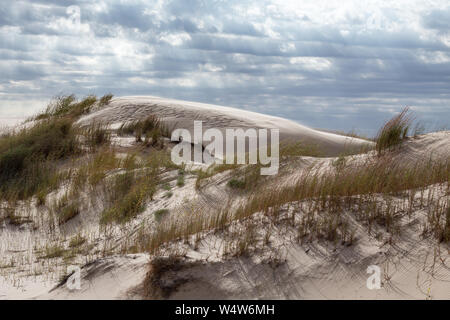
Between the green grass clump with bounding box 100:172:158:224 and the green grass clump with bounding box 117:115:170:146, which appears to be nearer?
the green grass clump with bounding box 100:172:158:224

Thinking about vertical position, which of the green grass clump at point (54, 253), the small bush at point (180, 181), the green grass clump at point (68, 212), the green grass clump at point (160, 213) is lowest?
the green grass clump at point (54, 253)

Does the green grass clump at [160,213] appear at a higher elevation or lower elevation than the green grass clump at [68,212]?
higher

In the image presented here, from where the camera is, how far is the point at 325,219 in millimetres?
5309

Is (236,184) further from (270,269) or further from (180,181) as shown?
(270,269)

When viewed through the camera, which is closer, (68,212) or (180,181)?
(68,212)

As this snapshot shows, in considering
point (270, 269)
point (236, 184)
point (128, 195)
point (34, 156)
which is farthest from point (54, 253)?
point (34, 156)

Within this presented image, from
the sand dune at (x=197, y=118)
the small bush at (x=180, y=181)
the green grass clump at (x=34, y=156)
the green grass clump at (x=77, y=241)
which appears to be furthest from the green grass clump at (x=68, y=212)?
the sand dune at (x=197, y=118)

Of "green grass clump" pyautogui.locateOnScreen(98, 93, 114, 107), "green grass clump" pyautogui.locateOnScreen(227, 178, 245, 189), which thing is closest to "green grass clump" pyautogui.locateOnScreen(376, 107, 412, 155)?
"green grass clump" pyautogui.locateOnScreen(227, 178, 245, 189)

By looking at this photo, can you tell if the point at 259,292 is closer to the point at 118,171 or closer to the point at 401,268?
the point at 401,268

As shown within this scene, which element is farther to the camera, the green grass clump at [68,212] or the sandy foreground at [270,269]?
the green grass clump at [68,212]

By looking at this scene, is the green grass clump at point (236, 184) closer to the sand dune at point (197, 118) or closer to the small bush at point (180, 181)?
the small bush at point (180, 181)

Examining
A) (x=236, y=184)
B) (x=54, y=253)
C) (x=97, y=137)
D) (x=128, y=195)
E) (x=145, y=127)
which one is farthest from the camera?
(x=145, y=127)

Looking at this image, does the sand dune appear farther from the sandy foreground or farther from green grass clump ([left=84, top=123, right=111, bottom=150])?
the sandy foreground
